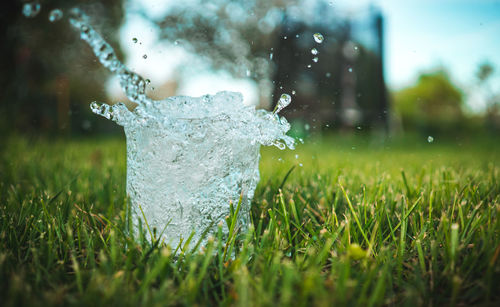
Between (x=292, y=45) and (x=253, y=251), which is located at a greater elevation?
(x=292, y=45)

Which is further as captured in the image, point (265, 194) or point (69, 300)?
point (265, 194)

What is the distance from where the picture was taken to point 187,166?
3.77ft

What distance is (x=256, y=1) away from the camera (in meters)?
3.63

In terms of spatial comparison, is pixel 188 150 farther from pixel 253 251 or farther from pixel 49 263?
pixel 49 263

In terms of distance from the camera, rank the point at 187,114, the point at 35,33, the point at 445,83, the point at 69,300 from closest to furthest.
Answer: the point at 69,300
the point at 187,114
the point at 35,33
the point at 445,83

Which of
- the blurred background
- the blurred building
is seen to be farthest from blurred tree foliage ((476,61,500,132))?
the blurred building

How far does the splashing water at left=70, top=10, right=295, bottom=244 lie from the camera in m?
1.13

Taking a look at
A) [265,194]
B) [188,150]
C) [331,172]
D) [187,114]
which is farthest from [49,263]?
[331,172]

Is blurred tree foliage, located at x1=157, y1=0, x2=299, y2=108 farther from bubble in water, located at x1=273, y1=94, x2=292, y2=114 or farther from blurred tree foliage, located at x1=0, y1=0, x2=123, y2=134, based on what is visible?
blurred tree foliage, located at x1=0, y1=0, x2=123, y2=134

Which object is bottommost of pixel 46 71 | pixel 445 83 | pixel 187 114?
pixel 187 114

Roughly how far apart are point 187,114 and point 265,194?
0.64 meters

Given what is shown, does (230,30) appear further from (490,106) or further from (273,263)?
(490,106)

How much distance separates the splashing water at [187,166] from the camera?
1129 mm

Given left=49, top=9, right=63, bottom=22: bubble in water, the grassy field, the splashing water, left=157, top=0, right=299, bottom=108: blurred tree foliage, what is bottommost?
the grassy field
